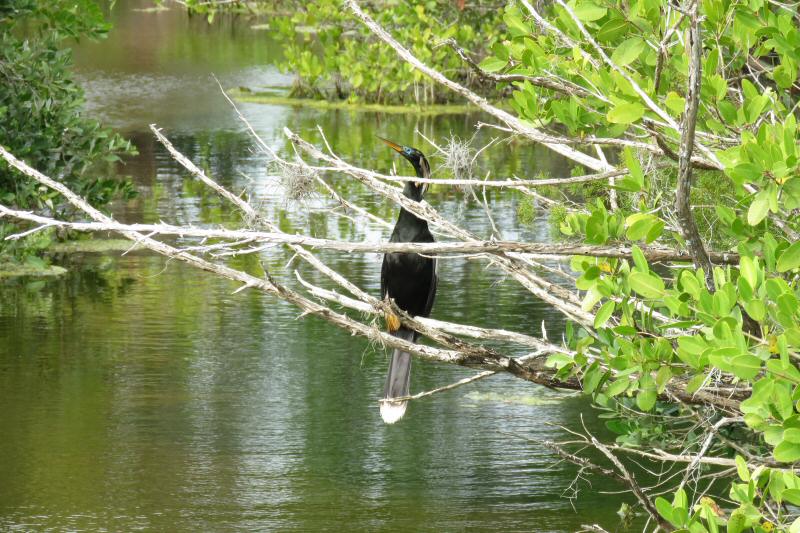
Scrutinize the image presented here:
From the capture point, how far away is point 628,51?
3893mm

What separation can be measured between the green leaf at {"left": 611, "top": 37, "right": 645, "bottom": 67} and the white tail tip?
7.11 ft

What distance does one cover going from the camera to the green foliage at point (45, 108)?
11844 mm

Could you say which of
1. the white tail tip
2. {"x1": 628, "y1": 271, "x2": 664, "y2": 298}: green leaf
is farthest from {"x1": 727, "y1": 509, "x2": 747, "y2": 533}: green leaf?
the white tail tip

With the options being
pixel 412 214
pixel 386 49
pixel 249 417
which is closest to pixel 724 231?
pixel 412 214

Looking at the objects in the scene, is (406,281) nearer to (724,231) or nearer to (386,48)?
(724,231)

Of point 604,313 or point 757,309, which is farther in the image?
point 604,313

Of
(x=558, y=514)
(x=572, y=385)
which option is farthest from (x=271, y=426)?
(x=572, y=385)

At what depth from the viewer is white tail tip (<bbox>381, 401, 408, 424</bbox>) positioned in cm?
564

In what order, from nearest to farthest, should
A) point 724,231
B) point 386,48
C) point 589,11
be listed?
point 589,11 → point 724,231 → point 386,48

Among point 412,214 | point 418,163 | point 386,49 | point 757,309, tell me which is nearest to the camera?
point 757,309

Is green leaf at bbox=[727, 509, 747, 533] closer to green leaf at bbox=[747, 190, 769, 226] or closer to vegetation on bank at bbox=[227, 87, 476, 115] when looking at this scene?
green leaf at bbox=[747, 190, 769, 226]

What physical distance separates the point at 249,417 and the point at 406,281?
224 cm

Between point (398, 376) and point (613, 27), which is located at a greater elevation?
point (613, 27)

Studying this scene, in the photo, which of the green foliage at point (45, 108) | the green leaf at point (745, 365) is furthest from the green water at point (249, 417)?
the green leaf at point (745, 365)
